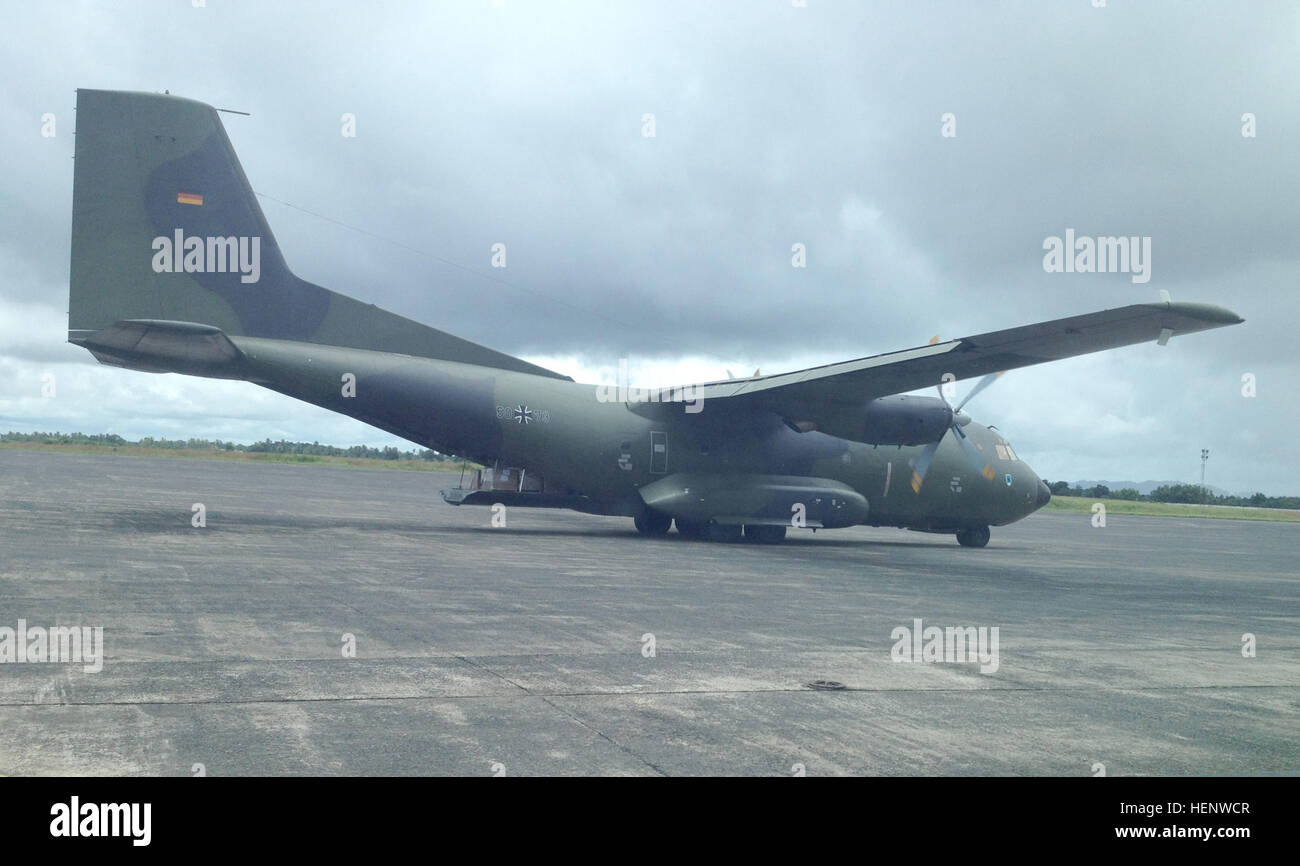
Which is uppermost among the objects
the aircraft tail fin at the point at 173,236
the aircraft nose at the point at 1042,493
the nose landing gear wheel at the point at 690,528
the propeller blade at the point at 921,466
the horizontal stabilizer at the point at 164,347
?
the aircraft tail fin at the point at 173,236

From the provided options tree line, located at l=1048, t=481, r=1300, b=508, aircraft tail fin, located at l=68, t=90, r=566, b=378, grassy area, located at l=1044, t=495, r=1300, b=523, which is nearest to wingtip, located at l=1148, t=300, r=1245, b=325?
aircraft tail fin, located at l=68, t=90, r=566, b=378

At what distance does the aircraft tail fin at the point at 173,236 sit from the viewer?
1895cm

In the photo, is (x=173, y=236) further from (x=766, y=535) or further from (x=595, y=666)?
(x=766, y=535)

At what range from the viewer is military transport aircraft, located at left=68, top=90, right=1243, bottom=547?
1914cm

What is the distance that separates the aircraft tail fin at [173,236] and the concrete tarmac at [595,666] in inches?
176

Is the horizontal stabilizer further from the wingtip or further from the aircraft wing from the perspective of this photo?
the wingtip

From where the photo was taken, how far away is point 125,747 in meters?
5.62

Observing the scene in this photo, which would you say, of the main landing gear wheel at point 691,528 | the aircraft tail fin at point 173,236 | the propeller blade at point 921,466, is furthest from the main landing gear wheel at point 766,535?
the aircraft tail fin at point 173,236

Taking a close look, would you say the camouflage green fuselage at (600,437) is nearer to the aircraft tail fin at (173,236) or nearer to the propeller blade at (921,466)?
the propeller blade at (921,466)

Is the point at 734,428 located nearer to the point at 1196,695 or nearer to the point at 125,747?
the point at 1196,695

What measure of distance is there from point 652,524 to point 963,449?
9.01 meters
